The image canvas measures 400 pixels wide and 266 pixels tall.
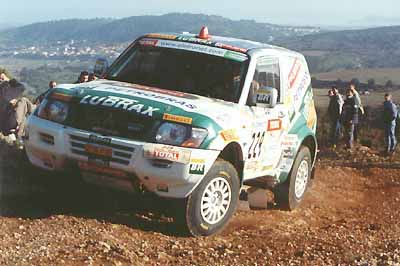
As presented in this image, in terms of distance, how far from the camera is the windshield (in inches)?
260

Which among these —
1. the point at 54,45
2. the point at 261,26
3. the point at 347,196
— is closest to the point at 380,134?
the point at 347,196

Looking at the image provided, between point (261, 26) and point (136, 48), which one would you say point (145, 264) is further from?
point (261, 26)

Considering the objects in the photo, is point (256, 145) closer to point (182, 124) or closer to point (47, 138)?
point (182, 124)

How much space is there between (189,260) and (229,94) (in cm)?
207

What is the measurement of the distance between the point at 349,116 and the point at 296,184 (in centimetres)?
760

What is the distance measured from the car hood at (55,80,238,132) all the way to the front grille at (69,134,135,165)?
1.17ft

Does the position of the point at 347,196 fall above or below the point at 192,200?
below

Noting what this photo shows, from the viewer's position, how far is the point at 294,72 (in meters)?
8.03

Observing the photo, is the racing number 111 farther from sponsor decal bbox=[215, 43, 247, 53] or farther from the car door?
sponsor decal bbox=[215, 43, 247, 53]

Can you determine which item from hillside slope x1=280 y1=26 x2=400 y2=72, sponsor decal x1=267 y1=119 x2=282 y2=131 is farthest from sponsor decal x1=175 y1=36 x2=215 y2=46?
hillside slope x1=280 y1=26 x2=400 y2=72

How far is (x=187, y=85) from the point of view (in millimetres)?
6637

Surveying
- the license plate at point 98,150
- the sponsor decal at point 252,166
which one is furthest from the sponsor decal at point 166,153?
the sponsor decal at point 252,166

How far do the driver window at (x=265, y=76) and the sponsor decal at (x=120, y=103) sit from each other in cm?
137

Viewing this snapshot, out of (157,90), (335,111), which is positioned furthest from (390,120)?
(157,90)
